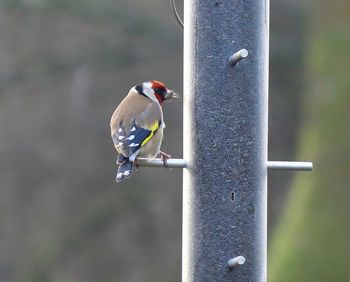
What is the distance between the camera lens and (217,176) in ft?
21.7

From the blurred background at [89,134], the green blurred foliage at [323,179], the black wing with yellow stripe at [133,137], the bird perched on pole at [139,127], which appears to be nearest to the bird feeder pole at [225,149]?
the bird perched on pole at [139,127]

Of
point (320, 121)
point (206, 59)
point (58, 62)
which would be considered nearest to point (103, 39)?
point (58, 62)

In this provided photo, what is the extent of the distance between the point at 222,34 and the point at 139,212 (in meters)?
10.8

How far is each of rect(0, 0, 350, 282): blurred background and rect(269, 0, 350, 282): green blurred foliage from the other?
58cm

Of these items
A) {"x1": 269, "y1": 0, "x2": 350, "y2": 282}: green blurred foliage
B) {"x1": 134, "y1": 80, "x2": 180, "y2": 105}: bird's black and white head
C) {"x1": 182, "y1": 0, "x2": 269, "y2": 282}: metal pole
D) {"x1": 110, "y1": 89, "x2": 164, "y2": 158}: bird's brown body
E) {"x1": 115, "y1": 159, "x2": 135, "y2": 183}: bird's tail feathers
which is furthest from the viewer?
{"x1": 269, "y1": 0, "x2": 350, "y2": 282}: green blurred foliage

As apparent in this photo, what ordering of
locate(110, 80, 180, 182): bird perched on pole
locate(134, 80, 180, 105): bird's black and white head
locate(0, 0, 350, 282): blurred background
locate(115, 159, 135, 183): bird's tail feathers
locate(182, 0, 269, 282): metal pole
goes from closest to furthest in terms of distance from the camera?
locate(182, 0, 269, 282): metal pole < locate(115, 159, 135, 183): bird's tail feathers < locate(110, 80, 180, 182): bird perched on pole < locate(134, 80, 180, 105): bird's black and white head < locate(0, 0, 350, 282): blurred background

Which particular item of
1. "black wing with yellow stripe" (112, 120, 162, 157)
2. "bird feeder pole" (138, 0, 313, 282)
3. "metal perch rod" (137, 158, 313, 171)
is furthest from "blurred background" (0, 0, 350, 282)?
"bird feeder pole" (138, 0, 313, 282)

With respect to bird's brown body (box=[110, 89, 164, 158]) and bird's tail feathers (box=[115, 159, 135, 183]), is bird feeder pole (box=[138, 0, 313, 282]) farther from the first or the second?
bird's brown body (box=[110, 89, 164, 158])

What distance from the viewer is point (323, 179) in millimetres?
14023

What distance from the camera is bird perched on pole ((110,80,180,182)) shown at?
7.28 metres

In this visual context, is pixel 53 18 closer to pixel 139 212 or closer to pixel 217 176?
pixel 139 212

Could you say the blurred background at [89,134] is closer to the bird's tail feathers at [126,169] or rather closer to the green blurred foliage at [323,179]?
the green blurred foliage at [323,179]

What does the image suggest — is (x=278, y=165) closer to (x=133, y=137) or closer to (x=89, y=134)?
(x=133, y=137)

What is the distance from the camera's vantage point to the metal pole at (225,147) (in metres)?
6.63
